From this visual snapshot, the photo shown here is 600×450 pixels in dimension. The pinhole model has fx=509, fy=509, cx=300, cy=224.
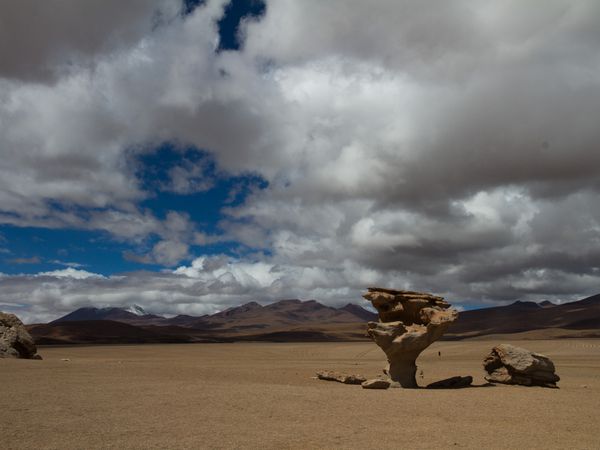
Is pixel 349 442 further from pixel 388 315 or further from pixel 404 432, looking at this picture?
pixel 388 315

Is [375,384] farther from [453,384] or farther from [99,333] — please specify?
[99,333]

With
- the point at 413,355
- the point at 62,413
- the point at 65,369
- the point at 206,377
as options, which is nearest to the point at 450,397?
the point at 413,355

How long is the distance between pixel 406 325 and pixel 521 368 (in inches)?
210

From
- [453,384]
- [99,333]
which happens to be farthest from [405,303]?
[99,333]

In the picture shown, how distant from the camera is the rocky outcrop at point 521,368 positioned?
22750mm

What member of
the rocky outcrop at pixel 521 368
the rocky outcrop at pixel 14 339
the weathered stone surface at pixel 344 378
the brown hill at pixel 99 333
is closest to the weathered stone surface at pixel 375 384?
the weathered stone surface at pixel 344 378

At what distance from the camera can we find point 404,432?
12.2 meters

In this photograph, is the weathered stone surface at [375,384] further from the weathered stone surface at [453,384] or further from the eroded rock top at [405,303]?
the eroded rock top at [405,303]

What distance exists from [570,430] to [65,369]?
21003mm

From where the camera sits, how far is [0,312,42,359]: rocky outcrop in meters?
28.7

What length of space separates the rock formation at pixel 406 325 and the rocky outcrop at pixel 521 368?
3.20 meters

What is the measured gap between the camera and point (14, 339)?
97.1 feet

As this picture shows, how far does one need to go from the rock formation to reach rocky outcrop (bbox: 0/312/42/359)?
20339mm

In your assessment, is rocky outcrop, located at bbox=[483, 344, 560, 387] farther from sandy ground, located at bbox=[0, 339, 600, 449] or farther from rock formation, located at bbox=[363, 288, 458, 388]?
rock formation, located at bbox=[363, 288, 458, 388]
